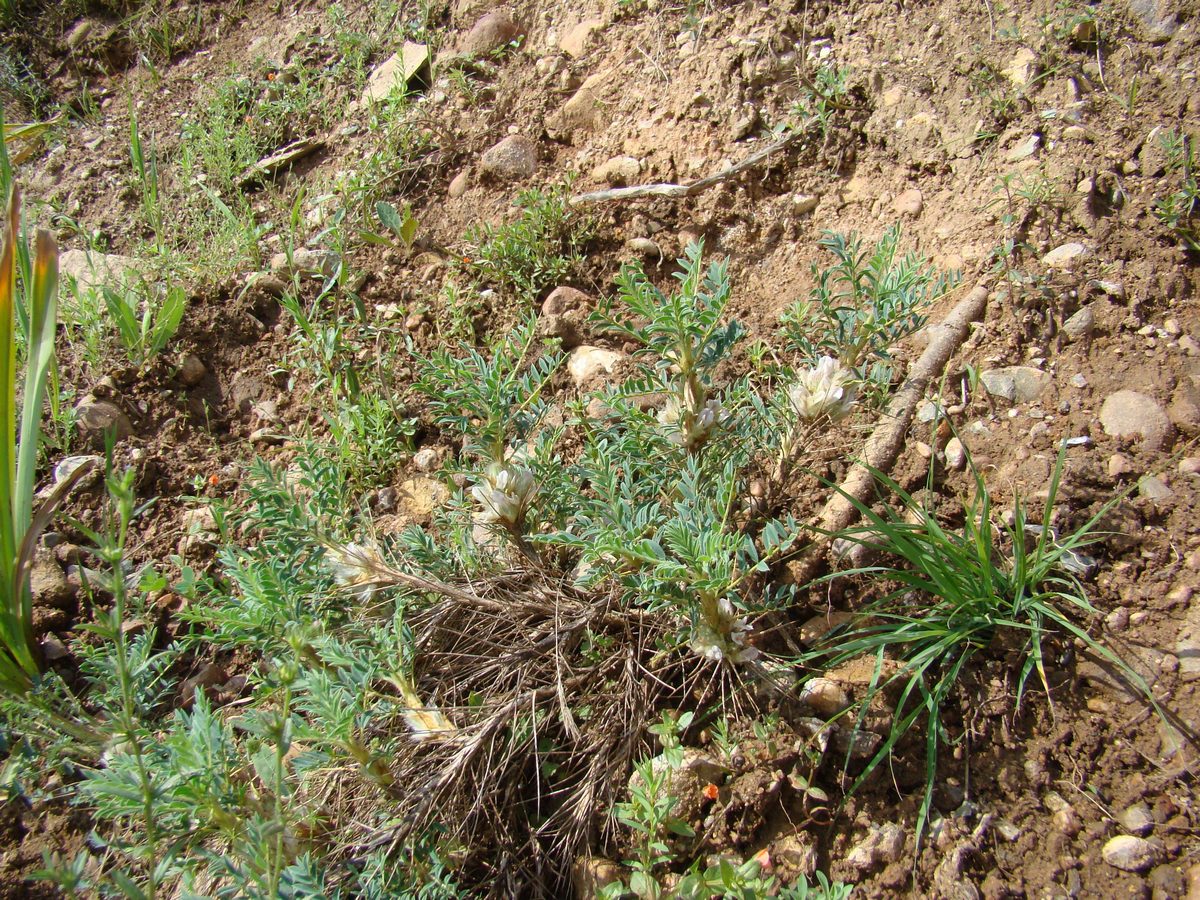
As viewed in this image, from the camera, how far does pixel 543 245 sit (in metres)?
2.72

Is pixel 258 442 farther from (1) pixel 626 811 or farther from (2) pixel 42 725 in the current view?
(1) pixel 626 811

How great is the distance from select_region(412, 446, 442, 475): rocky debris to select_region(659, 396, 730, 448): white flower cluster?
868 millimetres

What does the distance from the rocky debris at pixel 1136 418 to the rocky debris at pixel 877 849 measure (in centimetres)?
105

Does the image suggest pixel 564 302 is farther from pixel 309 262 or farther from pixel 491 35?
pixel 491 35

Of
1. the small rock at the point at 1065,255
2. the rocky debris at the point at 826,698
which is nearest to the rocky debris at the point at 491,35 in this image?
the small rock at the point at 1065,255

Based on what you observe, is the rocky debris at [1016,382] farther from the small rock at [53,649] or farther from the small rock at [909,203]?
the small rock at [53,649]

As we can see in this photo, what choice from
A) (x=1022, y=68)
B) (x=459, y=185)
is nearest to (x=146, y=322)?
(x=459, y=185)

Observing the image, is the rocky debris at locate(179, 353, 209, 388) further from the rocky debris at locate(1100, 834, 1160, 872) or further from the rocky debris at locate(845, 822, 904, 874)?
the rocky debris at locate(1100, 834, 1160, 872)

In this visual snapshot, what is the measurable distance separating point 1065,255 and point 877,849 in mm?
1589

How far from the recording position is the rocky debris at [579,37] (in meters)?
3.29

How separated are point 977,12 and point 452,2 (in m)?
2.14

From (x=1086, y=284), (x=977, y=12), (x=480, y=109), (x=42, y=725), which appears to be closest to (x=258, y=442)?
(x=42, y=725)

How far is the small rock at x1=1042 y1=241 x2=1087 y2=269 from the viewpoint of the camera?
2211 mm

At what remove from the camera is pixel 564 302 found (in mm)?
2660
